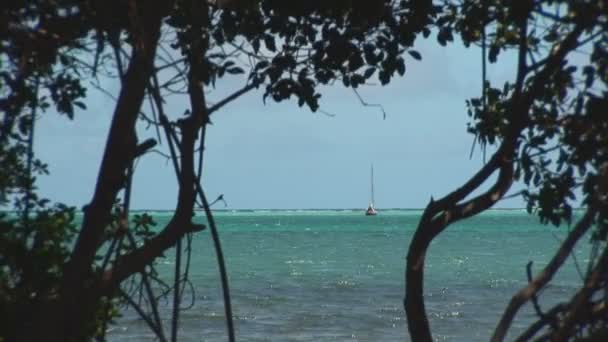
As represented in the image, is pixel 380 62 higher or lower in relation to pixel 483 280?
higher

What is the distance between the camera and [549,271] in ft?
11.4

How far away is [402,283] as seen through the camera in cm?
3488

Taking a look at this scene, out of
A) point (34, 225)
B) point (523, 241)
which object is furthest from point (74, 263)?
point (523, 241)

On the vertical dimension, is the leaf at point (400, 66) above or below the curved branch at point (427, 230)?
above

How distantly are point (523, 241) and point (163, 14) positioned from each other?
3103 inches

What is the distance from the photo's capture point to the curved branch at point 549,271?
331 centimetres

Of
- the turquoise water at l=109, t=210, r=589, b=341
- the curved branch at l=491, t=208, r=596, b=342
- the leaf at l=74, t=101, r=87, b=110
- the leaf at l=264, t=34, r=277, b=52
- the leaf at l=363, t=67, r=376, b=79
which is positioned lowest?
the turquoise water at l=109, t=210, r=589, b=341

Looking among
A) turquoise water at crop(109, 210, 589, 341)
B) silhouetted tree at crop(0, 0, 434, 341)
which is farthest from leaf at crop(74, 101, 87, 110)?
turquoise water at crop(109, 210, 589, 341)

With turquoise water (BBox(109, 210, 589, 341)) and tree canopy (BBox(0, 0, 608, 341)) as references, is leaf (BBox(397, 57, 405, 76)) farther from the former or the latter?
turquoise water (BBox(109, 210, 589, 341))

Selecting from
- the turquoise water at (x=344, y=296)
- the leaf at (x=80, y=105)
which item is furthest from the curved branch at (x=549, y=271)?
the turquoise water at (x=344, y=296)

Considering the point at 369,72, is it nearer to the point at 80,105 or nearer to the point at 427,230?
the point at 427,230

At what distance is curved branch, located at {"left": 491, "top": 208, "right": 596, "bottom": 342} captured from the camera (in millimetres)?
3307

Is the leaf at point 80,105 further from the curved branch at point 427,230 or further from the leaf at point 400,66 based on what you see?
the curved branch at point 427,230

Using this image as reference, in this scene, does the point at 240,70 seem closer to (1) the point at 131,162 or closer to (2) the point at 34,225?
(1) the point at 131,162
